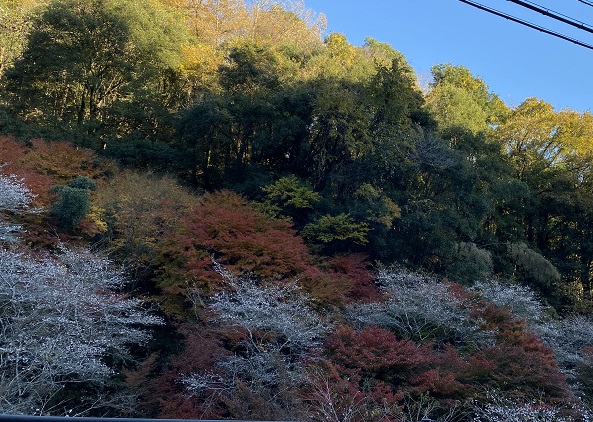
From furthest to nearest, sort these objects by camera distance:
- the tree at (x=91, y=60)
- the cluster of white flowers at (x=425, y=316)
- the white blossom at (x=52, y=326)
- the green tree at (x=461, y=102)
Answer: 1. the green tree at (x=461, y=102)
2. the tree at (x=91, y=60)
3. the cluster of white flowers at (x=425, y=316)
4. the white blossom at (x=52, y=326)

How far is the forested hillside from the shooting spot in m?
7.00

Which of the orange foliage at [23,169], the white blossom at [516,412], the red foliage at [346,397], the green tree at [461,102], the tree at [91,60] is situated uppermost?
the green tree at [461,102]

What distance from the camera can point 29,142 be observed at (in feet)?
47.6

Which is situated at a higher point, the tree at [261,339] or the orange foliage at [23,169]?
the orange foliage at [23,169]

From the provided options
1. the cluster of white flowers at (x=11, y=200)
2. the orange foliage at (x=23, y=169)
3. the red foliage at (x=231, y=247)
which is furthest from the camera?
the orange foliage at (x=23, y=169)

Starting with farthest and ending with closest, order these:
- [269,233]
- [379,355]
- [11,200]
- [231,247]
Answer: [269,233] → [231,247] → [11,200] → [379,355]

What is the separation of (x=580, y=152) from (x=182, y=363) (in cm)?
1852

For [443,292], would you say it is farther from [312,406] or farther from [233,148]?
[233,148]

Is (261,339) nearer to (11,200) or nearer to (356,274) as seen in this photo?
(356,274)

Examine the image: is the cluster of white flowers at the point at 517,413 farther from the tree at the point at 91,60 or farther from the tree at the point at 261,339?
the tree at the point at 91,60

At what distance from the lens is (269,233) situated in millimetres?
10750

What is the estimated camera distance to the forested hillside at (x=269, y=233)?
7.00 metres

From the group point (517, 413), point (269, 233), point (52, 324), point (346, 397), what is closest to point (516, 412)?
point (517, 413)

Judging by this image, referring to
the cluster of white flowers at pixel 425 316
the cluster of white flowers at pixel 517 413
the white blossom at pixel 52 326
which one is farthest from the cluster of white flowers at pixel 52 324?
the cluster of white flowers at pixel 517 413
